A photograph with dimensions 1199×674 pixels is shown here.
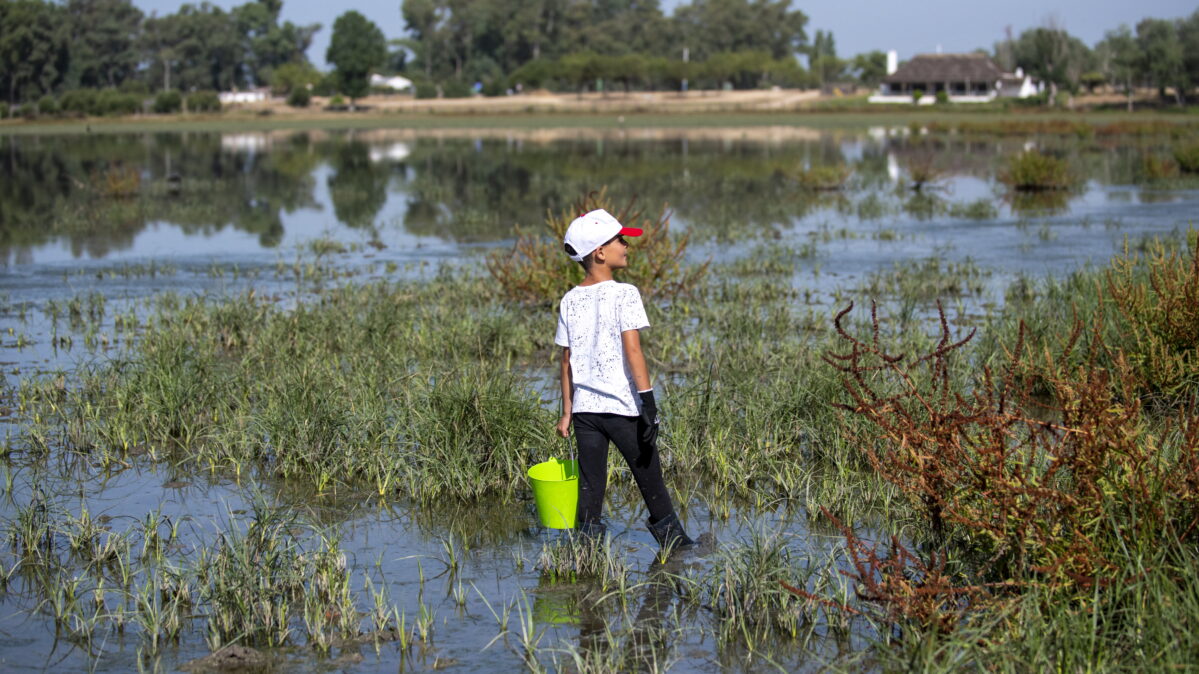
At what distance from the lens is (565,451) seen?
667 cm

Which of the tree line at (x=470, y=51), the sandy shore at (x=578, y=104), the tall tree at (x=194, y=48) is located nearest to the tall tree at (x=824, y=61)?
the tree line at (x=470, y=51)

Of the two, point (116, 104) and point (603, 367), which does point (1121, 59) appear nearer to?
point (116, 104)

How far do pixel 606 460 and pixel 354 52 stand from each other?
11283 cm

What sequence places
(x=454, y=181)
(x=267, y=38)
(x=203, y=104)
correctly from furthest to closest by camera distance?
(x=267, y=38) → (x=203, y=104) → (x=454, y=181)

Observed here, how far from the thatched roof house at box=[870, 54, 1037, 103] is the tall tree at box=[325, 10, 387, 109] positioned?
46.9 m

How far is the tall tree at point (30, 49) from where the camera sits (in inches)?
3979

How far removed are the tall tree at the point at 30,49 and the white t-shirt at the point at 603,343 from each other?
109640 millimetres

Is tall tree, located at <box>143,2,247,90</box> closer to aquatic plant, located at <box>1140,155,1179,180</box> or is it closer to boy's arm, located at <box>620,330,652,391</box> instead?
aquatic plant, located at <box>1140,155,1179,180</box>

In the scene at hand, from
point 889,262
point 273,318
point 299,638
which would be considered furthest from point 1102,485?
point 889,262

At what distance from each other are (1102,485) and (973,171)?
99.3ft

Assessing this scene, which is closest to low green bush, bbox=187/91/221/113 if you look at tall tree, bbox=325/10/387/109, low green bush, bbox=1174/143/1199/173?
tall tree, bbox=325/10/387/109

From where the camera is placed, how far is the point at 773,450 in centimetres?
691

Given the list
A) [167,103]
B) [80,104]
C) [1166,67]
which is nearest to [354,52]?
[167,103]

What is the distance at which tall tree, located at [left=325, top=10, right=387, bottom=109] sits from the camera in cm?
11000
